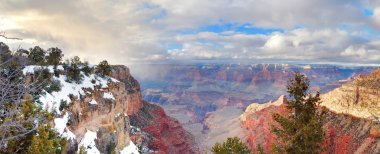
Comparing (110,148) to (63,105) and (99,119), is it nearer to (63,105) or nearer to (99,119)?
(99,119)

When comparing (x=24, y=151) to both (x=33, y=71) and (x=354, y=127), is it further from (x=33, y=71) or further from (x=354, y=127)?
(x=354, y=127)

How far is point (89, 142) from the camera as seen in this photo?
34.0m

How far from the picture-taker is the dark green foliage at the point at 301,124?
22.2 metres

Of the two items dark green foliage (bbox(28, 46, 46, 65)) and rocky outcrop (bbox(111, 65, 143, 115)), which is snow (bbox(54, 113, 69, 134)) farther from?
rocky outcrop (bbox(111, 65, 143, 115))

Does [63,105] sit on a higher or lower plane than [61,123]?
higher

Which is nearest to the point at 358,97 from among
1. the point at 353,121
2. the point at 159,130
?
the point at 353,121

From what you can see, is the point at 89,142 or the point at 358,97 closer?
the point at 89,142

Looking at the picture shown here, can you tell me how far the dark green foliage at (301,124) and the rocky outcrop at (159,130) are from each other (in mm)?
69630

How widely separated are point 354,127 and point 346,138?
20.3 feet

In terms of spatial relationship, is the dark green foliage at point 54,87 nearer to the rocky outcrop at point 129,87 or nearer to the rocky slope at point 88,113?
the rocky slope at point 88,113

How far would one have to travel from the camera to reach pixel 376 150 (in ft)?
240

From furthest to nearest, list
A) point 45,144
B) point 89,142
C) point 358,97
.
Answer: point 358,97
point 89,142
point 45,144

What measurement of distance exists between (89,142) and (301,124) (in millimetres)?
20312

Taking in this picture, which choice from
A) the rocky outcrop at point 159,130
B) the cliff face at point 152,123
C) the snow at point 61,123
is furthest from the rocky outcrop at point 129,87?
the snow at point 61,123
